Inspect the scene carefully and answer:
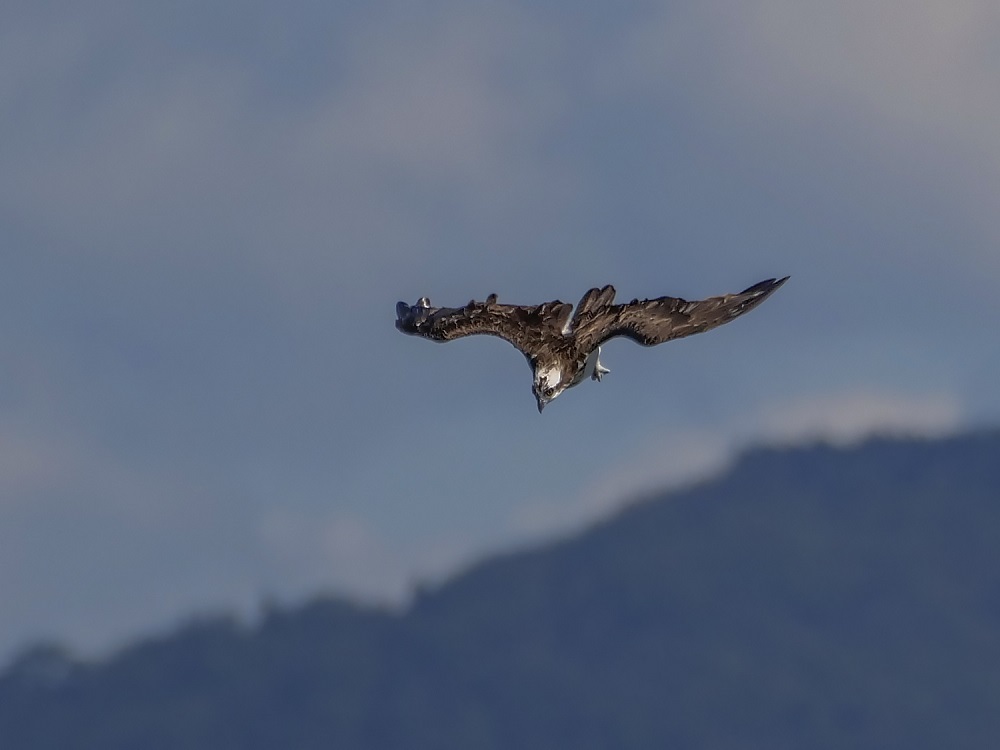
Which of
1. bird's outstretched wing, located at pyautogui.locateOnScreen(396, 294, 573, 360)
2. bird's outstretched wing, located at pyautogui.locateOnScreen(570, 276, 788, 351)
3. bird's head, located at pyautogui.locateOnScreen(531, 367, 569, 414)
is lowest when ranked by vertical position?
bird's head, located at pyautogui.locateOnScreen(531, 367, 569, 414)

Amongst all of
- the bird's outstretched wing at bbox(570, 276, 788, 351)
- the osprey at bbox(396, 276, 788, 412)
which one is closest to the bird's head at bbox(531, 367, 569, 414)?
the osprey at bbox(396, 276, 788, 412)

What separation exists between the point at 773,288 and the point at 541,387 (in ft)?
23.8

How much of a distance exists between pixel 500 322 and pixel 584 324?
8.32 ft

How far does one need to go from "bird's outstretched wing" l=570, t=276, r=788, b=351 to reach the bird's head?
1.15 meters

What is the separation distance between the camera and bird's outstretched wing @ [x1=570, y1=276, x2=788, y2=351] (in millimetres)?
59594

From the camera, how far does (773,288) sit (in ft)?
195

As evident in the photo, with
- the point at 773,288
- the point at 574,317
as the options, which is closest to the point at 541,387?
the point at 574,317

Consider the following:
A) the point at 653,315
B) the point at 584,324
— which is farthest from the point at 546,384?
the point at 653,315

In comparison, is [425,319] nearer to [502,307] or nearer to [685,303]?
[502,307]

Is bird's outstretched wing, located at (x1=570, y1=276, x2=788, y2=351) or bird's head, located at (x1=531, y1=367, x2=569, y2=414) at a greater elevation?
bird's outstretched wing, located at (x1=570, y1=276, x2=788, y2=351)

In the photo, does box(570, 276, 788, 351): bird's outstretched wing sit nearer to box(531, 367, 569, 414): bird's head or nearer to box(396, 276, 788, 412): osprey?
box(396, 276, 788, 412): osprey

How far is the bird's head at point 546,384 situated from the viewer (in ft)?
195

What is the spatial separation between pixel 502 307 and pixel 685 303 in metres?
5.38

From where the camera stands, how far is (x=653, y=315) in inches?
2355
